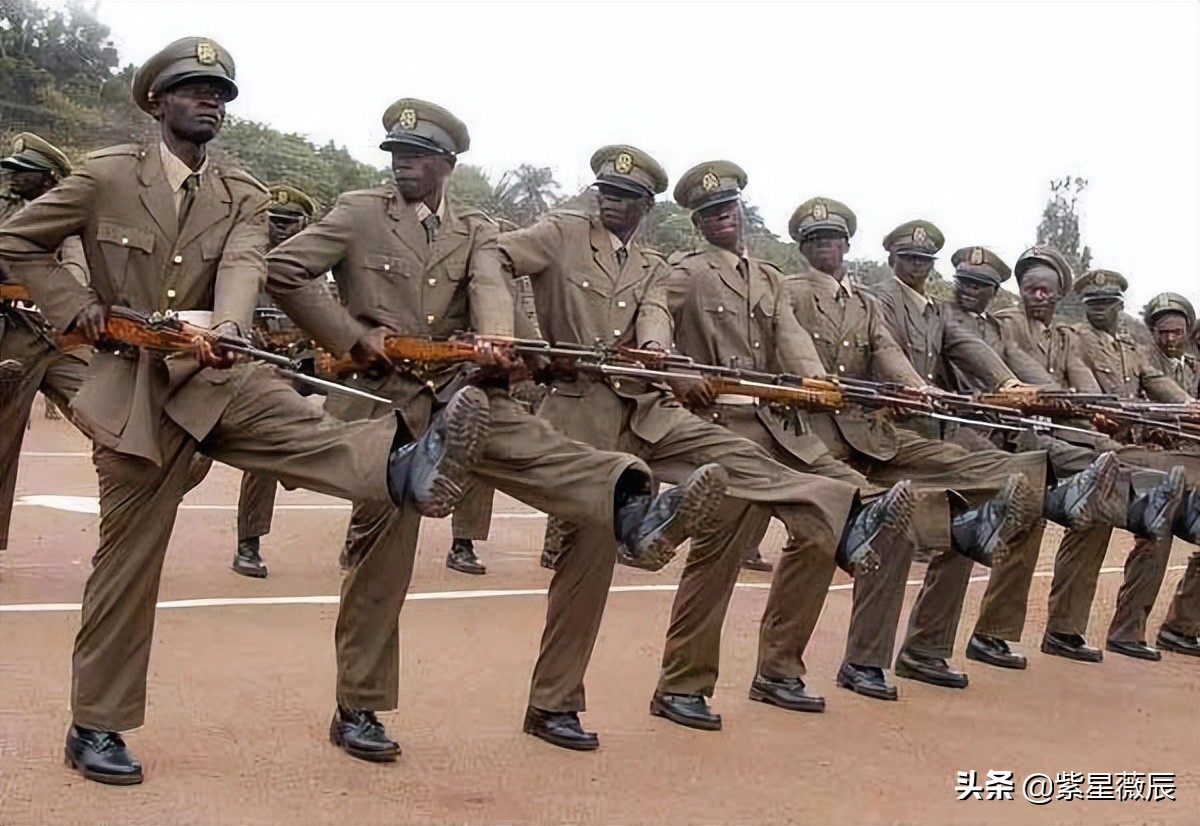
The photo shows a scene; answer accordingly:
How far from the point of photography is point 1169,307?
1102 cm

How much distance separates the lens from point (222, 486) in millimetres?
13758

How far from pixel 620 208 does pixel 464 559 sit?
4041 mm

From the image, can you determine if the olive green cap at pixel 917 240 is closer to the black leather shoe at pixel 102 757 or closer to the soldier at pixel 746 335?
the soldier at pixel 746 335

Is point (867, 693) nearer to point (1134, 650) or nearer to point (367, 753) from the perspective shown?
point (1134, 650)

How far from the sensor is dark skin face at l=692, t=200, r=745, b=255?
24.6 feet

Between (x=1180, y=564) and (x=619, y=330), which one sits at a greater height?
(x=619, y=330)

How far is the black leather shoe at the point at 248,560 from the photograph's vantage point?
9.12 m

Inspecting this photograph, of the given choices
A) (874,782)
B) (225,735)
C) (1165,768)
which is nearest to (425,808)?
(225,735)

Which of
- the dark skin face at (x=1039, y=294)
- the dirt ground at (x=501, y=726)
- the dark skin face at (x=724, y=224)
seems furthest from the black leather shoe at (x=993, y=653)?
the dark skin face at (x=724, y=224)

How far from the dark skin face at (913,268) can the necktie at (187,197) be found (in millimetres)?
5214

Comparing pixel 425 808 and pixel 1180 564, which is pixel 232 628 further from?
pixel 1180 564

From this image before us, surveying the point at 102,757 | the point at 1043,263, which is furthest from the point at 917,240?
the point at 102,757

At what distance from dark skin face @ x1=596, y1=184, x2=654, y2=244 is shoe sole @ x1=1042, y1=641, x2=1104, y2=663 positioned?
4220 millimetres

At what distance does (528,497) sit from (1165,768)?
3.26 meters
